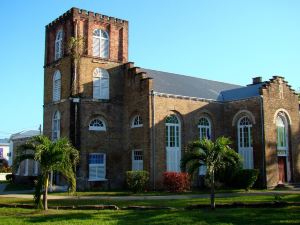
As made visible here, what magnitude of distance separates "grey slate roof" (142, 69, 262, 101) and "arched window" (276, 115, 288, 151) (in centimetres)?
312

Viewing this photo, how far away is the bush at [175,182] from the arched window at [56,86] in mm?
11857

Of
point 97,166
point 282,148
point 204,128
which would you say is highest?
point 204,128

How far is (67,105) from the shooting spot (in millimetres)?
31844

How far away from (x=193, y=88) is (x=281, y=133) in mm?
8421

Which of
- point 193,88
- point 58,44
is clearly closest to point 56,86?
point 58,44

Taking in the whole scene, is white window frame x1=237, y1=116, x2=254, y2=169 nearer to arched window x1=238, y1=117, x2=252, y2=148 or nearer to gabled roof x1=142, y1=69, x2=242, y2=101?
arched window x1=238, y1=117, x2=252, y2=148

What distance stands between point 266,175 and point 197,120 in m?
6.96

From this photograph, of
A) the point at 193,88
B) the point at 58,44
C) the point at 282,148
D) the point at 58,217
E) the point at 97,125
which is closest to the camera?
the point at 58,217

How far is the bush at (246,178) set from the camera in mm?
29141

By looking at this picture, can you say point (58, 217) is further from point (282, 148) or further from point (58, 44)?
point (282, 148)

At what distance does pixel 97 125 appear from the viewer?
107 ft

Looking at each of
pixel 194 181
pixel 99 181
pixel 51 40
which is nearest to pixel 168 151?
pixel 194 181

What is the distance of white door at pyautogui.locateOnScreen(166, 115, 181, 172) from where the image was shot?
103ft

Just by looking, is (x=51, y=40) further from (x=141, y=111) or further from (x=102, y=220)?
(x=102, y=220)
